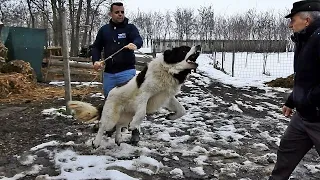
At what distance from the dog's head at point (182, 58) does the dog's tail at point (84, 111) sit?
4.25 ft

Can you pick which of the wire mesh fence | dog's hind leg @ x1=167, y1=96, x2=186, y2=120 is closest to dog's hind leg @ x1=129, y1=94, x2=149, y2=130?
dog's hind leg @ x1=167, y1=96, x2=186, y2=120

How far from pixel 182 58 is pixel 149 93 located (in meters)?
0.63

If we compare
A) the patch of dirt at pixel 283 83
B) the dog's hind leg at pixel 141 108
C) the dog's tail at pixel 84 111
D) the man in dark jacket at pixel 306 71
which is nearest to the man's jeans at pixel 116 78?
the dog's tail at pixel 84 111

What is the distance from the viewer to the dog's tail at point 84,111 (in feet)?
16.7

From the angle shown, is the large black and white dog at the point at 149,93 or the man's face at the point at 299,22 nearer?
the man's face at the point at 299,22

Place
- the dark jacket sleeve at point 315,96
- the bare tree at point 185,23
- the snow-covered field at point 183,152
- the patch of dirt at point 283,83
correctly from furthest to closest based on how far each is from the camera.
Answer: the bare tree at point 185,23, the patch of dirt at point 283,83, the snow-covered field at point 183,152, the dark jacket sleeve at point 315,96

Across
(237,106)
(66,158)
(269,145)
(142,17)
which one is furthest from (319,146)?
(142,17)

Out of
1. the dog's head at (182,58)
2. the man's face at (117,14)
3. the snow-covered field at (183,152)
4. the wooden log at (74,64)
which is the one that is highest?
the man's face at (117,14)

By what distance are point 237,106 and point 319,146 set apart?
17.8 ft

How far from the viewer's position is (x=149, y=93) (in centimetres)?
468

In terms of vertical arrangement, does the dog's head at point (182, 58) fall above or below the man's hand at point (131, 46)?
below

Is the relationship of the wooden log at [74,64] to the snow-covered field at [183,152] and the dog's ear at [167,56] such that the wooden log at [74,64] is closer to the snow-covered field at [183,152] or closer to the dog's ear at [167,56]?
the snow-covered field at [183,152]

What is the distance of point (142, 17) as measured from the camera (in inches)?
2200

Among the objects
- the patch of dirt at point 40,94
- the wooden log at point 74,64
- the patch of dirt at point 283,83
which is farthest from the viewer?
the wooden log at point 74,64
